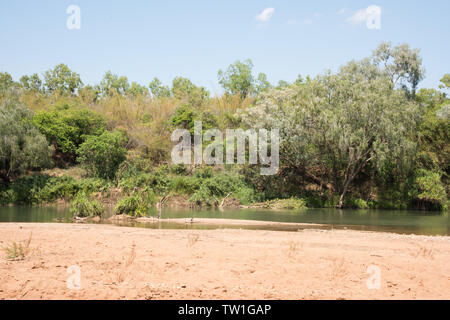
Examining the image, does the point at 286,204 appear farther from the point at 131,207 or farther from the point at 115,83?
the point at 115,83

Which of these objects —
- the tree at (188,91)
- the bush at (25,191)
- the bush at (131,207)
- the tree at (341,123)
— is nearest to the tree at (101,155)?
the bush at (25,191)

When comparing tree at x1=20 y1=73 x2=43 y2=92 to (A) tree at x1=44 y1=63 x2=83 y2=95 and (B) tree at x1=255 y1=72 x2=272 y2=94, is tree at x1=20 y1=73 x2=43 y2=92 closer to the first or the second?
(A) tree at x1=44 y1=63 x2=83 y2=95

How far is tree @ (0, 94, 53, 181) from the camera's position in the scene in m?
29.5

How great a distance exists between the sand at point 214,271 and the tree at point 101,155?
77.3 ft

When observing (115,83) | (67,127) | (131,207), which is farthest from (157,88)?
(131,207)

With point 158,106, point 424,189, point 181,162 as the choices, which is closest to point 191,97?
point 158,106

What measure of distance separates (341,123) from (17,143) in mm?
22549

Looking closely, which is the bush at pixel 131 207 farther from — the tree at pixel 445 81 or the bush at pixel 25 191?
the tree at pixel 445 81

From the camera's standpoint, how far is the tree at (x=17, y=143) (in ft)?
96.8

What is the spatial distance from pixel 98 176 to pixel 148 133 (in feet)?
26.1

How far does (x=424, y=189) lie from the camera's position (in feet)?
99.5

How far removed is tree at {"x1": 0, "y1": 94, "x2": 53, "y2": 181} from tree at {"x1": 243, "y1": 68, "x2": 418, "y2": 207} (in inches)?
604
